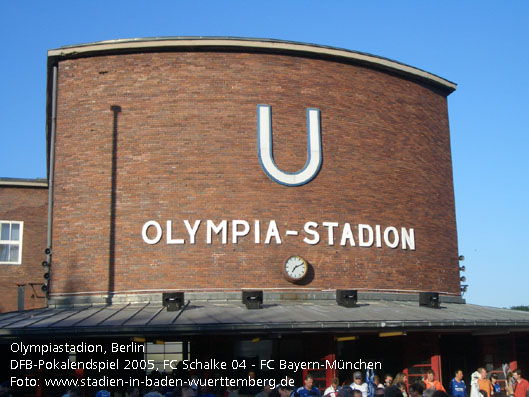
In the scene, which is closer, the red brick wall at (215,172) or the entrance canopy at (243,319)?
the entrance canopy at (243,319)

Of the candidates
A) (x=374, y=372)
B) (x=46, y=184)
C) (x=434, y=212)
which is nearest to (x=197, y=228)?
(x=374, y=372)

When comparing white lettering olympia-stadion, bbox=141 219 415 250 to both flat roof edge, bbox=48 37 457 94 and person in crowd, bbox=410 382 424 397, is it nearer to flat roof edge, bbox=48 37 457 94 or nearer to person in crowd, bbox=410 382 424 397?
flat roof edge, bbox=48 37 457 94

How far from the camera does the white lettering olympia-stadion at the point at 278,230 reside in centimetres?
2145

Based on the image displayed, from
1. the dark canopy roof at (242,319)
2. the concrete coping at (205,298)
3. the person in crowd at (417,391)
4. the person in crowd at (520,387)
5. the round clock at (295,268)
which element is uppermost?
the round clock at (295,268)

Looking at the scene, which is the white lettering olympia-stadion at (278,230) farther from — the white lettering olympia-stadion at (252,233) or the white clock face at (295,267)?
the white clock face at (295,267)

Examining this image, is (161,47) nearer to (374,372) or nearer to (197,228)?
(197,228)

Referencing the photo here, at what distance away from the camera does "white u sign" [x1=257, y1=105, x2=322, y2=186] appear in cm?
2231

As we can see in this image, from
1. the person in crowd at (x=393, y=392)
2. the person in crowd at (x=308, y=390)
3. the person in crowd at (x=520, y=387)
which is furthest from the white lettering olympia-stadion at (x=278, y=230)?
the person in crowd at (x=393, y=392)

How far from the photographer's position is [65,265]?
21844 millimetres

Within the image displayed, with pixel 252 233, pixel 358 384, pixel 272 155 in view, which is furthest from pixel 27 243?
pixel 358 384

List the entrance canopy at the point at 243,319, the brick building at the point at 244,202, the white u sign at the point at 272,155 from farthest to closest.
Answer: the white u sign at the point at 272,155, the brick building at the point at 244,202, the entrance canopy at the point at 243,319

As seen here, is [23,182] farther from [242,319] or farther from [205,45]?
[242,319]

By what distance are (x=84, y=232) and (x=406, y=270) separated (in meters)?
10.9

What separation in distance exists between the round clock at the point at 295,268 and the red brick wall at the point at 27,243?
493 inches
